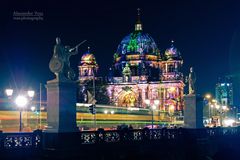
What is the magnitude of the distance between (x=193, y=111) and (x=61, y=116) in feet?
44.0

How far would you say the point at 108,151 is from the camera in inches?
936

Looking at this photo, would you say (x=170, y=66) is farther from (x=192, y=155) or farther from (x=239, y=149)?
(x=192, y=155)

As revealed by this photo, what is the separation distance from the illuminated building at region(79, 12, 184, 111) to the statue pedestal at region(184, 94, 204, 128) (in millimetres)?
91444

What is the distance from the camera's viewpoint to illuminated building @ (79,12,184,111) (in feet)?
438

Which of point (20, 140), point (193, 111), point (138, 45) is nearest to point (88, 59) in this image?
point (138, 45)

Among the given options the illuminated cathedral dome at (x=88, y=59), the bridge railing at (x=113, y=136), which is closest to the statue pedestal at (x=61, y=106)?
the bridge railing at (x=113, y=136)

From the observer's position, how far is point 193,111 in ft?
107

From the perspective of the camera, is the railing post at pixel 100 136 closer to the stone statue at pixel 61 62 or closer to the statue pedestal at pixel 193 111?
the stone statue at pixel 61 62

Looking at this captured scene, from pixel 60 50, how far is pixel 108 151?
5.87 m

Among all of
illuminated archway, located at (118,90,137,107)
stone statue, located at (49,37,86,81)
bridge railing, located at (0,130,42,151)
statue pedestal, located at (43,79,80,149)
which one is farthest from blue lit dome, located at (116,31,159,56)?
bridge railing, located at (0,130,42,151)

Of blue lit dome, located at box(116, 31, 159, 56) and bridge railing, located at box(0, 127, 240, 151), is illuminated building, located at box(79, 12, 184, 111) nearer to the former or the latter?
blue lit dome, located at box(116, 31, 159, 56)

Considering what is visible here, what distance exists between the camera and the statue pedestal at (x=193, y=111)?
32656mm

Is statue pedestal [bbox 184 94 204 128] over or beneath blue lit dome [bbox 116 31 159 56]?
beneath

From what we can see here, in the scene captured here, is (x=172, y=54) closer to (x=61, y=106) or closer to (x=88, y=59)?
(x=88, y=59)
